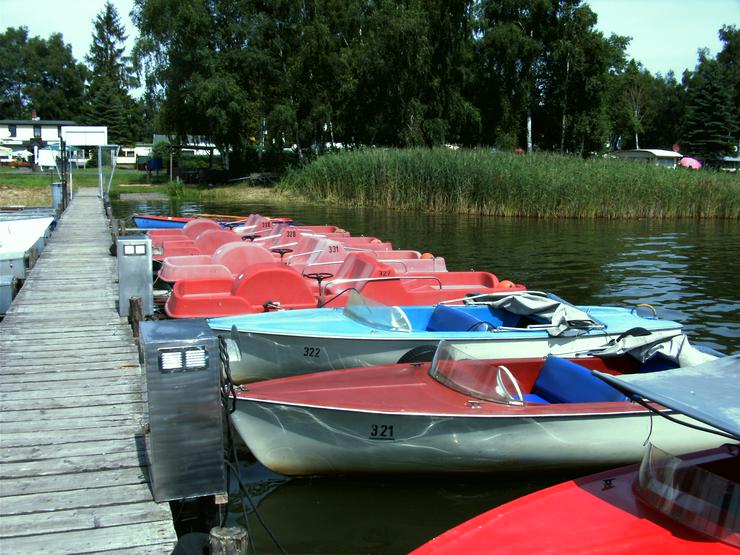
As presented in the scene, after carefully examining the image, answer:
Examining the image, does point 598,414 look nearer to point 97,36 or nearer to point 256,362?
point 256,362

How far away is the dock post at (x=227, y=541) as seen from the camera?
3762mm

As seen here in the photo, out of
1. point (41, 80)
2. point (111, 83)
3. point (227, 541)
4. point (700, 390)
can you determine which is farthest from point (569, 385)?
point (41, 80)

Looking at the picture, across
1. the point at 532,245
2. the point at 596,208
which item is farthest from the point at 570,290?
the point at 596,208

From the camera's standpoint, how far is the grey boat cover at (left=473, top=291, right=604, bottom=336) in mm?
8727

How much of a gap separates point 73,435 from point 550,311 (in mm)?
5668

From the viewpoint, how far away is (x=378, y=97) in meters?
43.8

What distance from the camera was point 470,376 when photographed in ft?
21.8

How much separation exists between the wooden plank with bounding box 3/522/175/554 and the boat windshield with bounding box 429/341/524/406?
118 inches

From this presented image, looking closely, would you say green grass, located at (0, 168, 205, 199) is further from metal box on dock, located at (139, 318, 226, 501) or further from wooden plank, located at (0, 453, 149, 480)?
metal box on dock, located at (139, 318, 226, 501)

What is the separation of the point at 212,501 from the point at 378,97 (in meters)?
40.7

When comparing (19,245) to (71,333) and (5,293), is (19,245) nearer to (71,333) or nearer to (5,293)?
(5,293)

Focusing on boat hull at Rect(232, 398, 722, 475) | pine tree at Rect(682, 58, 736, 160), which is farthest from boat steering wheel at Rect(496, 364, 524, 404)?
pine tree at Rect(682, 58, 736, 160)

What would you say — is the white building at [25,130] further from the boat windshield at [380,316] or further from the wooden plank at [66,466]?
the wooden plank at [66,466]

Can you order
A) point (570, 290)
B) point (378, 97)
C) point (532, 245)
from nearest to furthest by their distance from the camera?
point (570, 290)
point (532, 245)
point (378, 97)
